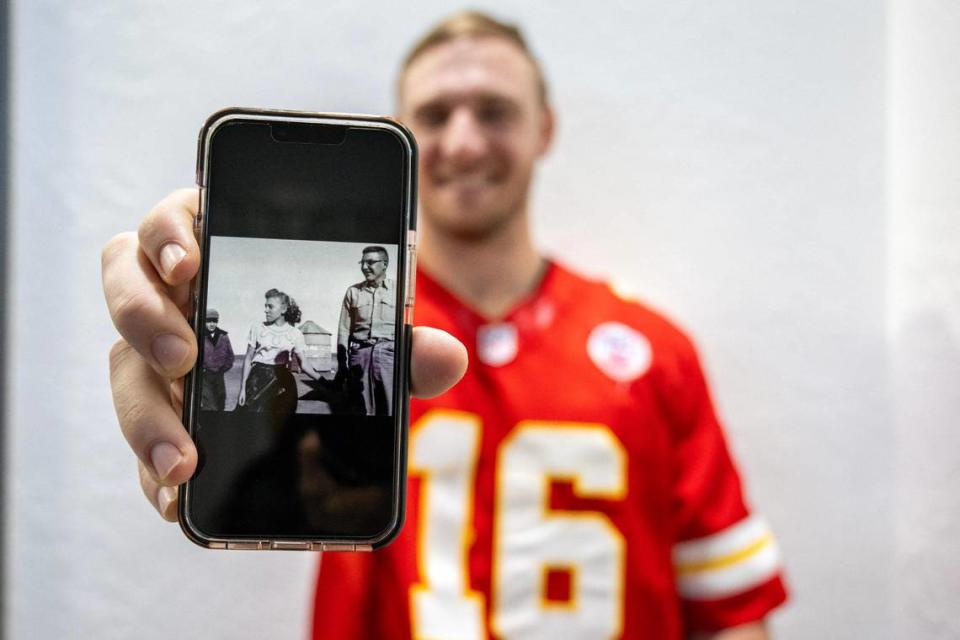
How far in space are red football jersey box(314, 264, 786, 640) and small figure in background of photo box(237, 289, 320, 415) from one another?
0.34 metres

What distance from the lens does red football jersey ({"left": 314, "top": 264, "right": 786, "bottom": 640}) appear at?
662mm

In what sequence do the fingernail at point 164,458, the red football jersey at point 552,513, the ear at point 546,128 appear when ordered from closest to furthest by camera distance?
the fingernail at point 164,458 → the red football jersey at point 552,513 → the ear at point 546,128

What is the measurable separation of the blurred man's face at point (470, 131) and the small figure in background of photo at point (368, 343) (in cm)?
38

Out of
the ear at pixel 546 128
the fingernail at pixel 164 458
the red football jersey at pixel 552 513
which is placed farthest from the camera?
Result: the ear at pixel 546 128

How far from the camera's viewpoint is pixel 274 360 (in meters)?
0.32

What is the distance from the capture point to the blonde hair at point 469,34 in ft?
2.39

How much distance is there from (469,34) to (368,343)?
487 mm

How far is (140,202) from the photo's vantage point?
68 cm

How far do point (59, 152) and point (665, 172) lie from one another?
609 mm

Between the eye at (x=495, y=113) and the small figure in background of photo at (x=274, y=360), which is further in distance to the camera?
the eye at (x=495, y=113)

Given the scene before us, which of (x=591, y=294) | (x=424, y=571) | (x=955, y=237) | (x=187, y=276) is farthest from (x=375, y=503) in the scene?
(x=955, y=237)

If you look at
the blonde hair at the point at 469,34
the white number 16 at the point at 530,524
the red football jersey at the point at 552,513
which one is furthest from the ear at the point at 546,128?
the white number 16 at the point at 530,524

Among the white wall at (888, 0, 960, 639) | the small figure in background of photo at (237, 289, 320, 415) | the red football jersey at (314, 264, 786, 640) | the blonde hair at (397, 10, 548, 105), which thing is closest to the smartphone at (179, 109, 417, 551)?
the small figure in background of photo at (237, 289, 320, 415)

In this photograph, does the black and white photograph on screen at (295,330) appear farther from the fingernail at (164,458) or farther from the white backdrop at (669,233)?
the white backdrop at (669,233)
